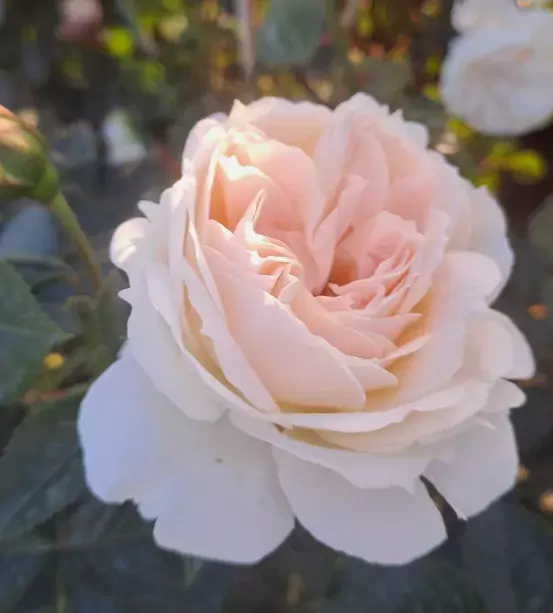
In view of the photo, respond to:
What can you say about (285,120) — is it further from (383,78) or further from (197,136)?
(383,78)

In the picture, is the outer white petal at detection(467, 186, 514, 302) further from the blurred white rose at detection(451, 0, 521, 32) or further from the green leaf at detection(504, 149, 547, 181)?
the green leaf at detection(504, 149, 547, 181)

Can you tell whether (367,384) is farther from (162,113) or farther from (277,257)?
(162,113)

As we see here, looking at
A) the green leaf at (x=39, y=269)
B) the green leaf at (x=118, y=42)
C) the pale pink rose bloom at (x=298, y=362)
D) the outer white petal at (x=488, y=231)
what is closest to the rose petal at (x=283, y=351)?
the pale pink rose bloom at (x=298, y=362)

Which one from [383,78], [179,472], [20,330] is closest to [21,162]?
[20,330]

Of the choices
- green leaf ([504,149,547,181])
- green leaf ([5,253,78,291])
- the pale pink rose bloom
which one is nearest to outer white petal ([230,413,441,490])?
the pale pink rose bloom

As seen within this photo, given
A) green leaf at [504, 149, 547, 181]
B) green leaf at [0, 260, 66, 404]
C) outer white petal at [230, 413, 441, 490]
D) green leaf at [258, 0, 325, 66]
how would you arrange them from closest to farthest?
outer white petal at [230, 413, 441, 490] < green leaf at [0, 260, 66, 404] < green leaf at [258, 0, 325, 66] < green leaf at [504, 149, 547, 181]

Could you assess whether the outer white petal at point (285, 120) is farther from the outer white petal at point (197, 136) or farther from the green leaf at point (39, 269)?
the green leaf at point (39, 269)
